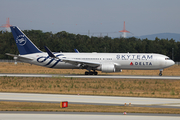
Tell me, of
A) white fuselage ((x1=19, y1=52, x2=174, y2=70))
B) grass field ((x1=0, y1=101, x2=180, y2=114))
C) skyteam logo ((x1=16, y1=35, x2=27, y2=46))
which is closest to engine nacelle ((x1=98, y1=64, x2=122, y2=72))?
white fuselage ((x1=19, y1=52, x2=174, y2=70))

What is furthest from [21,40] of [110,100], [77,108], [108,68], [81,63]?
[77,108]

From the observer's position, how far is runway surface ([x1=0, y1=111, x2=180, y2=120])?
14492 millimetres

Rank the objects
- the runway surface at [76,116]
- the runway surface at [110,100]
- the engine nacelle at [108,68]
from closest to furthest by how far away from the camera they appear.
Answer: the runway surface at [76,116] < the runway surface at [110,100] < the engine nacelle at [108,68]

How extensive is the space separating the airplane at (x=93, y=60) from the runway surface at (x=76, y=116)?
27.4 metres

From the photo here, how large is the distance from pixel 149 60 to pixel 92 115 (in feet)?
102

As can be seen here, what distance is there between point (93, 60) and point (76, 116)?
3035cm

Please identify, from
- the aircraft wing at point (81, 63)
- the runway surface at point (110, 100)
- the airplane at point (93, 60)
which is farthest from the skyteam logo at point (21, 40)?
the runway surface at point (110, 100)

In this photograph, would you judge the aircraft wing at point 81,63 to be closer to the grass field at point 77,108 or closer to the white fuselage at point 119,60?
the white fuselage at point 119,60

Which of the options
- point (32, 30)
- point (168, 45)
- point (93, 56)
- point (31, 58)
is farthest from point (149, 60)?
point (32, 30)

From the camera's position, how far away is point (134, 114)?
15570 mm

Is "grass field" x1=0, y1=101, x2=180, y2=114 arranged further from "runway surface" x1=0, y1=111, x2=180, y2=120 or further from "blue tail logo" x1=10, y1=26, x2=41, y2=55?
"blue tail logo" x1=10, y1=26, x2=41, y2=55

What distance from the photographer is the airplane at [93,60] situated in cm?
4416

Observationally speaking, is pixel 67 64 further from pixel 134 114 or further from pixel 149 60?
pixel 134 114

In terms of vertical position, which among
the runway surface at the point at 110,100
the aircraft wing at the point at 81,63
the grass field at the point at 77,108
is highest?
the aircraft wing at the point at 81,63
